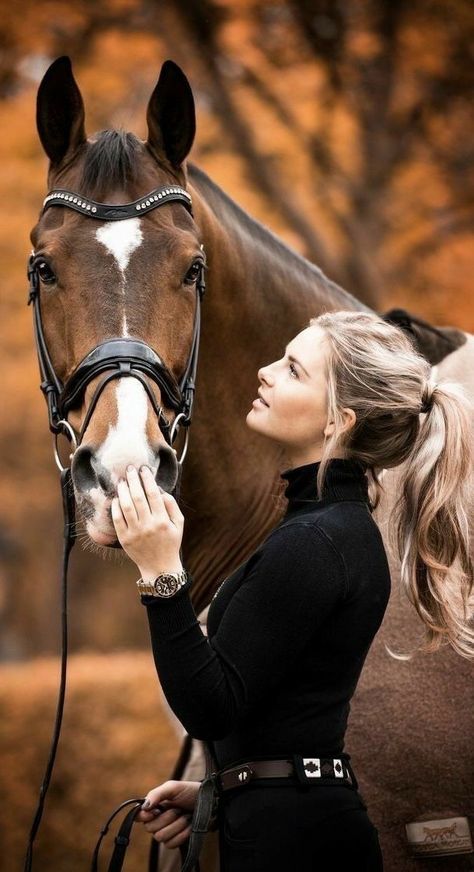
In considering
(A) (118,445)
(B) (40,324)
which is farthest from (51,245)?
(A) (118,445)

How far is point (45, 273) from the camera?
9.59 ft

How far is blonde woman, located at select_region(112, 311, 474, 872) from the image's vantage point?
2000 millimetres

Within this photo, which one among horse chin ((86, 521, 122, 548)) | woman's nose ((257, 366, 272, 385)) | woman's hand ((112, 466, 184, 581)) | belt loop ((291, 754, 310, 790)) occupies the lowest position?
belt loop ((291, 754, 310, 790))

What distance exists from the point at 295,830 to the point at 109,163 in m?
1.98

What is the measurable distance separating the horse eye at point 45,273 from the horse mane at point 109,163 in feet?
0.80

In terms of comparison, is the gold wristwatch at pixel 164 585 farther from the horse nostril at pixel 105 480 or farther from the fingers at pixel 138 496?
the horse nostril at pixel 105 480

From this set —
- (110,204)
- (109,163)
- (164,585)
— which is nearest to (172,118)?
(109,163)

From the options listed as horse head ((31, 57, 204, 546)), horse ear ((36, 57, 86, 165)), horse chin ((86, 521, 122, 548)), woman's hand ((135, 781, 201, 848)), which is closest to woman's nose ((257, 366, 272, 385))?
horse head ((31, 57, 204, 546))

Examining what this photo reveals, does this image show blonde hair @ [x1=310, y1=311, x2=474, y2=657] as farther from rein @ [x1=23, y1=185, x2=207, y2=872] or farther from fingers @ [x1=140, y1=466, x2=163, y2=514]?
rein @ [x1=23, y1=185, x2=207, y2=872]

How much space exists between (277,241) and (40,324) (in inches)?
43.1

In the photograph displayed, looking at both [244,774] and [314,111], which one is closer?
[244,774]

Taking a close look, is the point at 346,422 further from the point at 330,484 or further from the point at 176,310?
the point at 176,310

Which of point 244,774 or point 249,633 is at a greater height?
point 249,633

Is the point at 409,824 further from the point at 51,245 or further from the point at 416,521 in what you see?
the point at 51,245
